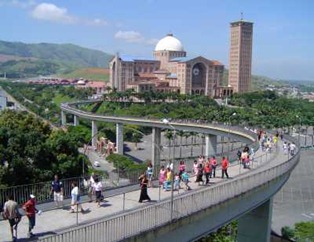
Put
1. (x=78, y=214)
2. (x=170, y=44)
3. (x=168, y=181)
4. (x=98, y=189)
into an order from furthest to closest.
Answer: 1. (x=170, y=44)
2. (x=168, y=181)
3. (x=98, y=189)
4. (x=78, y=214)

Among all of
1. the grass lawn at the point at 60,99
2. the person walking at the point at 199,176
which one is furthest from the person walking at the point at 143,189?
the grass lawn at the point at 60,99

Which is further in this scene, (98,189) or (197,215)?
(197,215)

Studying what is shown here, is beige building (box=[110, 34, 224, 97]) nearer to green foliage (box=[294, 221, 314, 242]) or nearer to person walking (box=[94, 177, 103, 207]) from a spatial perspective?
green foliage (box=[294, 221, 314, 242])

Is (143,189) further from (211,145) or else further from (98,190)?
(211,145)

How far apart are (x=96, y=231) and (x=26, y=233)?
242 centimetres

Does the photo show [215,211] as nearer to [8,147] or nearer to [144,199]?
[144,199]

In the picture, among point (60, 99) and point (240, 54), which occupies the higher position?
point (240, 54)

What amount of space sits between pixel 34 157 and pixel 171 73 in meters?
152

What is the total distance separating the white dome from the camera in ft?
627

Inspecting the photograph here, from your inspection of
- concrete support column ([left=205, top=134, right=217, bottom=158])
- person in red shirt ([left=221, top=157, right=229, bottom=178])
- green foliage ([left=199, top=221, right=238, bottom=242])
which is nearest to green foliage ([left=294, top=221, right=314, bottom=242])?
green foliage ([left=199, top=221, right=238, bottom=242])

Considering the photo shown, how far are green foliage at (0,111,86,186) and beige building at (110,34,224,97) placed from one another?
132 metres

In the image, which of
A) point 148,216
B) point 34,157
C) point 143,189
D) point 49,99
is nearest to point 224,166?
point 143,189

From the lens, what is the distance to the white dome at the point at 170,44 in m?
191

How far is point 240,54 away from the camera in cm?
19325
